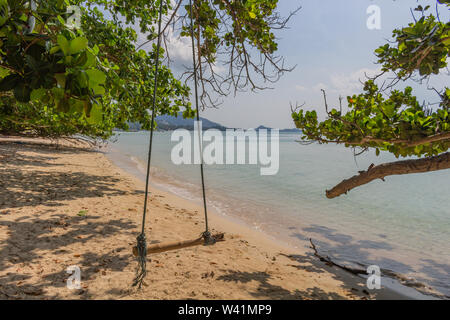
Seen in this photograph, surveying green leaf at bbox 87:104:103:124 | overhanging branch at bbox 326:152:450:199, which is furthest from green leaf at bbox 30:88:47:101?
overhanging branch at bbox 326:152:450:199

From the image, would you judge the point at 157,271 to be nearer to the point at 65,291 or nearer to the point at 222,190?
the point at 65,291

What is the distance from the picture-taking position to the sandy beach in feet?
9.99

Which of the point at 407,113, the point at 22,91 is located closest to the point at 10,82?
the point at 22,91

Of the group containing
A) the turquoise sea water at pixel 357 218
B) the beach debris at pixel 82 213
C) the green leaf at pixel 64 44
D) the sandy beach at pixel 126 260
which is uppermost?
the green leaf at pixel 64 44

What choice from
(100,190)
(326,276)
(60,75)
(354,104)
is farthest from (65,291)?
(100,190)

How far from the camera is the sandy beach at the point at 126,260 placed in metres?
3.04

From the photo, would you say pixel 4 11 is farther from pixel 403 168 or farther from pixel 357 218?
pixel 357 218

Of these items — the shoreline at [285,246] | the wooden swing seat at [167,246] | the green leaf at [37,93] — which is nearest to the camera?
the green leaf at [37,93]

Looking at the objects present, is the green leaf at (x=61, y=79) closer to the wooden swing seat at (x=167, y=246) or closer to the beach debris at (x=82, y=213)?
the wooden swing seat at (x=167, y=246)

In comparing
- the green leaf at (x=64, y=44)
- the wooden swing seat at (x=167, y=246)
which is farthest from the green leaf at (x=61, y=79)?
the wooden swing seat at (x=167, y=246)

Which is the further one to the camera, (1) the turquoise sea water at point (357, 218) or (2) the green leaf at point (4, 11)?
(1) the turquoise sea water at point (357, 218)

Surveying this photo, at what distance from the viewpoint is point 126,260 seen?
3.77m

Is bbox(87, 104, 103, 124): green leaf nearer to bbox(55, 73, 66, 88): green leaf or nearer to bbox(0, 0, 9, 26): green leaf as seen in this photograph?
bbox(55, 73, 66, 88): green leaf

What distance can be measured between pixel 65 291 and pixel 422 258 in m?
→ 7.18
